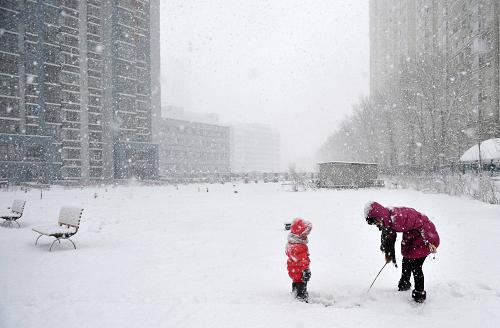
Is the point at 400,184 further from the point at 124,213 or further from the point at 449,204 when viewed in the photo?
the point at 124,213

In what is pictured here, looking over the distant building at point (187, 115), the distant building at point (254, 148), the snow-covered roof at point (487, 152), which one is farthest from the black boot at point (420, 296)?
the distant building at point (254, 148)

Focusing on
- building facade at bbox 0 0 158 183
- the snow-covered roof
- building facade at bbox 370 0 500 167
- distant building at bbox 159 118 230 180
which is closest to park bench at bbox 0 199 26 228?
the snow-covered roof

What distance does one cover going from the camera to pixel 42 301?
5242mm

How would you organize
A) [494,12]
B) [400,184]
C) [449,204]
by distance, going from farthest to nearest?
[494,12] < [400,184] < [449,204]

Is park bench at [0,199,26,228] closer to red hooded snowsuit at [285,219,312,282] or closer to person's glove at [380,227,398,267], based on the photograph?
red hooded snowsuit at [285,219,312,282]

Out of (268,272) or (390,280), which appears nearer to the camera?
(390,280)

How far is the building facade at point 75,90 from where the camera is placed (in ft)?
156

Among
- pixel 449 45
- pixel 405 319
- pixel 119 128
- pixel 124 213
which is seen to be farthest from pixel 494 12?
pixel 119 128

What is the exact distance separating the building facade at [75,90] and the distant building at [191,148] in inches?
1223

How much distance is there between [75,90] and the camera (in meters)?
56.8

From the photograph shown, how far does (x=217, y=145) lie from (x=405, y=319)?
109 meters

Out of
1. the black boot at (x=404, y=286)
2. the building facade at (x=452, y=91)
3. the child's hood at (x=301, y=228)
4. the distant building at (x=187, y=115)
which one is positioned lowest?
the black boot at (x=404, y=286)

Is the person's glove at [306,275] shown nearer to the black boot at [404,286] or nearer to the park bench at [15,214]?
the black boot at [404,286]

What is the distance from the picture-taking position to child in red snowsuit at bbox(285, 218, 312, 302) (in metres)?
5.18
